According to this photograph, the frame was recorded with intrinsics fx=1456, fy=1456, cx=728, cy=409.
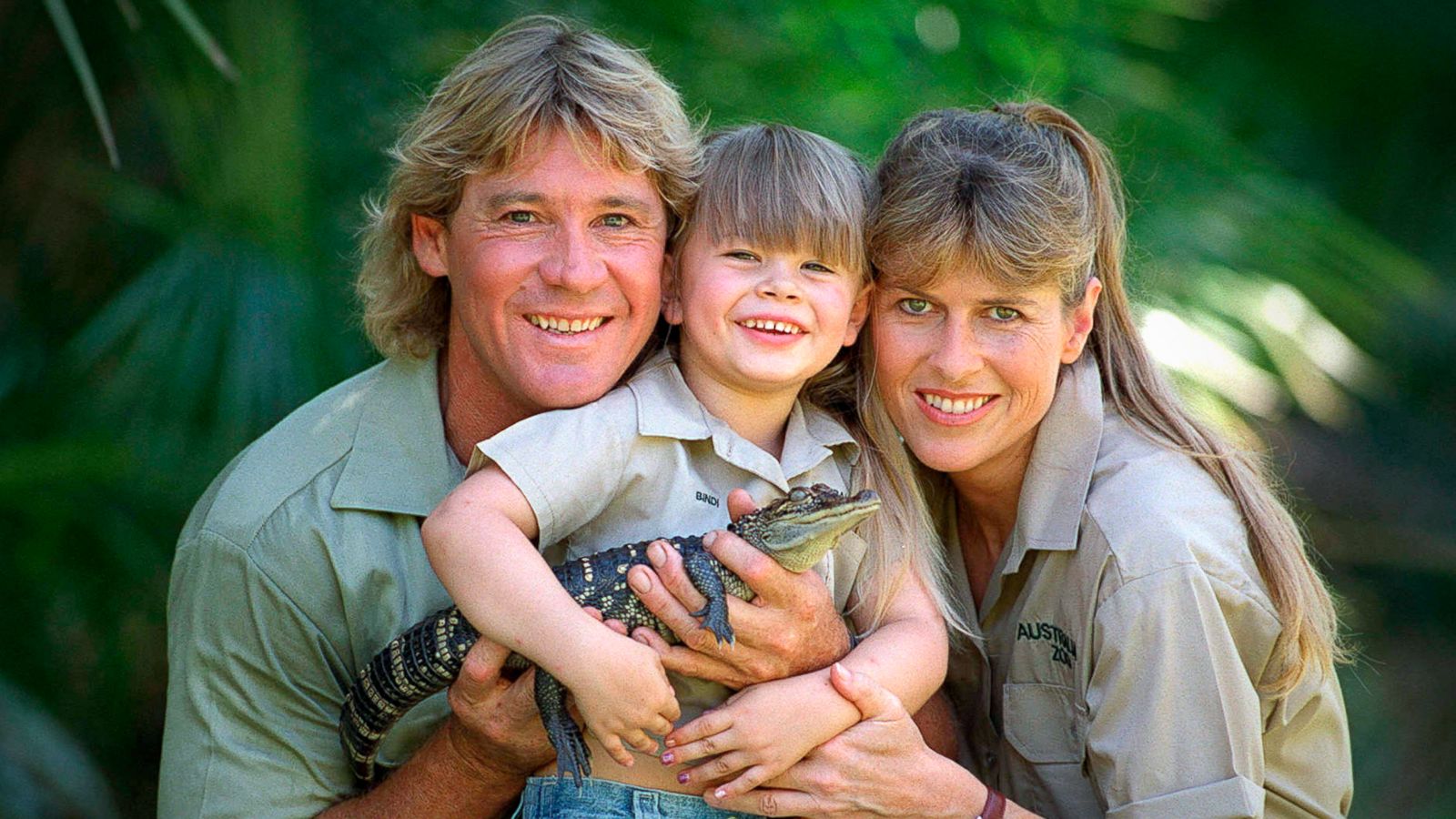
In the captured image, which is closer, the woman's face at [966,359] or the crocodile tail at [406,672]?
the crocodile tail at [406,672]

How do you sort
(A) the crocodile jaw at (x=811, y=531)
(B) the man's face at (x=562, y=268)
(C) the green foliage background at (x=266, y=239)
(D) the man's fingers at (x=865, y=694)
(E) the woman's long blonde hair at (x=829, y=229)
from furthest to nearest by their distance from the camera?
1. (C) the green foliage background at (x=266, y=239)
2. (B) the man's face at (x=562, y=268)
3. (E) the woman's long blonde hair at (x=829, y=229)
4. (D) the man's fingers at (x=865, y=694)
5. (A) the crocodile jaw at (x=811, y=531)

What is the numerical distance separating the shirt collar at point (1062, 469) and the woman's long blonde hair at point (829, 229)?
0.26 meters

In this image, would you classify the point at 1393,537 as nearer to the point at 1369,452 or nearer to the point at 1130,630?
→ the point at 1369,452

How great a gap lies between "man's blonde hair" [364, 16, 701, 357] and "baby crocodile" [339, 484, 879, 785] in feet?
3.06

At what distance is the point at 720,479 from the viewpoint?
352 cm

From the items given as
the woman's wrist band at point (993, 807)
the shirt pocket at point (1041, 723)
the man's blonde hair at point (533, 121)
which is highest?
the man's blonde hair at point (533, 121)

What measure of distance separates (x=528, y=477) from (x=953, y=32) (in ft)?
9.48

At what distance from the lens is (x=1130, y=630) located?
3.46 m

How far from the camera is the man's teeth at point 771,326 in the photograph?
3.42m

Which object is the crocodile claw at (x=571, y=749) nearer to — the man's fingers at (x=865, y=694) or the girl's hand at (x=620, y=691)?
the girl's hand at (x=620, y=691)

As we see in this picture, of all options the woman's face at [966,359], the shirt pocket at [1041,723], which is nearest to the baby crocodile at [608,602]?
the woman's face at [966,359]

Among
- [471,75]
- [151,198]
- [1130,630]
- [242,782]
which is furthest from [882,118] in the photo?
[242,782]

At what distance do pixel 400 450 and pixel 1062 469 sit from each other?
5.71 ft

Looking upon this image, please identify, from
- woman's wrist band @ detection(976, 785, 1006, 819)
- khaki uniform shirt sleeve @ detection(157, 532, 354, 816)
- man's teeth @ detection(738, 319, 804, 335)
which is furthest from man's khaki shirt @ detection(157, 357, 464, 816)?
woman's wrist band @ detection(976, 785, 1006, 819)
